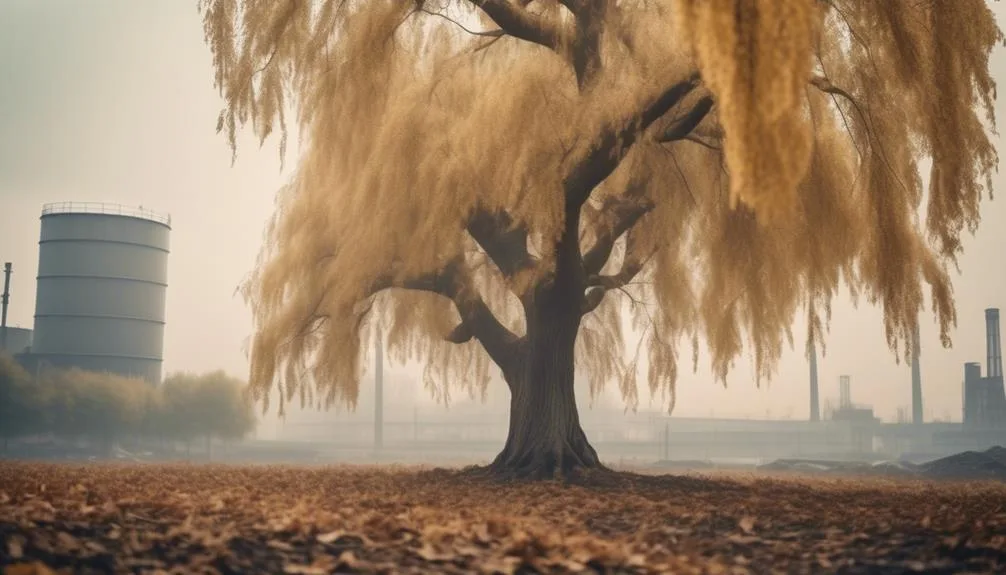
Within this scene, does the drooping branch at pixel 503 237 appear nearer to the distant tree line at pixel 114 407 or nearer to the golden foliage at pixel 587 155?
the golden foliage at pixel 587 155

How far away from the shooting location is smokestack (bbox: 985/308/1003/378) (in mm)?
48938

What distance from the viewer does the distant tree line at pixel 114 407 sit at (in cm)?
3747

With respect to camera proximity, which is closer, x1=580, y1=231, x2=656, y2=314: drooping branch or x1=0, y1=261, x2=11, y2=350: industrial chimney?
x1=580, y1=231, x2=656, y2=314: drooping branch

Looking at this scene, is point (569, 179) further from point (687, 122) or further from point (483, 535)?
point (483, 535)

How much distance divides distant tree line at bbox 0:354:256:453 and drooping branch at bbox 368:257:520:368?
1018 inches

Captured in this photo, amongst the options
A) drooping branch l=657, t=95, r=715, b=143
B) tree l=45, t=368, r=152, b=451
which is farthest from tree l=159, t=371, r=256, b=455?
drooping branch l=657, t=95, r=715, b=143

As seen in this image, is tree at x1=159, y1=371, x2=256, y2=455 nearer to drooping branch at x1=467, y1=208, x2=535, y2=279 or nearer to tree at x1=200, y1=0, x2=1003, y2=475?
tree at x1=200, y1=0, x2=1003, y2=475

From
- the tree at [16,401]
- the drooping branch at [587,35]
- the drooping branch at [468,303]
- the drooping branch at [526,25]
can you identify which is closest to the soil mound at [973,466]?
the drooping branch at [468,303]

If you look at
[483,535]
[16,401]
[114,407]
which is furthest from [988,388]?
[483,535]

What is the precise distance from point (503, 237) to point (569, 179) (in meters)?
2.01

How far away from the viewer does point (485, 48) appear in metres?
13.0

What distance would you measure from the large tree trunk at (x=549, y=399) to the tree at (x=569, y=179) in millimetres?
30

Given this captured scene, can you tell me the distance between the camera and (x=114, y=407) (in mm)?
38750

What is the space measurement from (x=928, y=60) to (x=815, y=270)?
297 cm
